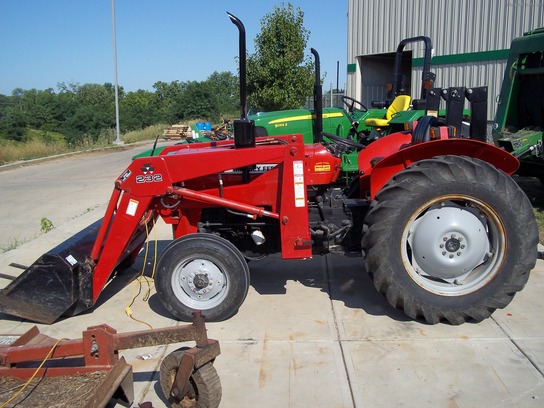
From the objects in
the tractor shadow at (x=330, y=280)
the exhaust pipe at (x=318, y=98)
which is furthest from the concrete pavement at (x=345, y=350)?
the exhaust pipe at (x=318, y=98)

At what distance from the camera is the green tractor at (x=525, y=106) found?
313 inches

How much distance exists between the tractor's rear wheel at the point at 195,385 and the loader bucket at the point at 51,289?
1567 mm

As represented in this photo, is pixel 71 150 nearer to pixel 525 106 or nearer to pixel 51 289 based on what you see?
pixel 525 106

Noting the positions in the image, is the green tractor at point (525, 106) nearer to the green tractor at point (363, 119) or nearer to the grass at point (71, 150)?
the grass at point (71, 150)

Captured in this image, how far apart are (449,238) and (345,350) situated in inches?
45.9

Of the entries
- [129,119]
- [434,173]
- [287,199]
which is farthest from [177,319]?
[129,119]

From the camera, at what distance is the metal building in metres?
13.6

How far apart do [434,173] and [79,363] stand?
291cm

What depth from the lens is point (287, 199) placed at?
4.24 metres

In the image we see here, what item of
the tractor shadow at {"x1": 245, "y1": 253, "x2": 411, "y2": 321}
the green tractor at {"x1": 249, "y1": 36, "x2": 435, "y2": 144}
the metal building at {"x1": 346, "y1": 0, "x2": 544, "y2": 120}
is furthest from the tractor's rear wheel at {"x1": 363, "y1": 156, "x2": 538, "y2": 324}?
the metal building at {"x1": 346, "y1": 0, "x2": 544, "y2": 120}

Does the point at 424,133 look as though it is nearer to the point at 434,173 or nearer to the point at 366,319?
the point at 434,173

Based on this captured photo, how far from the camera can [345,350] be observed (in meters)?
3.76

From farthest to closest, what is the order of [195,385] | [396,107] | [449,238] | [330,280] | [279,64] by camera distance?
[279,64] < [396,107] < [330,280] < [449,238] < [195,385]

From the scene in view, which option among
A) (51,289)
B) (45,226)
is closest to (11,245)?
(45,226)
